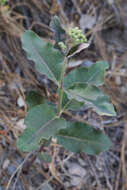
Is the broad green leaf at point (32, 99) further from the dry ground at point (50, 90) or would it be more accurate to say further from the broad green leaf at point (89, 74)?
the dry ground at point (50, 90)

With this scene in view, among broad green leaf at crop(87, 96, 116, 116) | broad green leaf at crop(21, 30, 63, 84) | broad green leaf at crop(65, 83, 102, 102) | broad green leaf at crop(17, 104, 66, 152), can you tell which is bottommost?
broad green leaf at crop(87, 96, 116, 116)

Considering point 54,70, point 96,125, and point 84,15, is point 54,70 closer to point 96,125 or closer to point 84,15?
point 96,125

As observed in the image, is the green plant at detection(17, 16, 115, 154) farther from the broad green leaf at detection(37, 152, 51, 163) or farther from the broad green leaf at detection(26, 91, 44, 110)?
the broad green leaf at detection(37, 152, 51, 163)

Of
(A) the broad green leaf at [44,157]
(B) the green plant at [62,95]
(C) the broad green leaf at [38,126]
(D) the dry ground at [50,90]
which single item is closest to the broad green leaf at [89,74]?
(B) the green plant at [62,95]

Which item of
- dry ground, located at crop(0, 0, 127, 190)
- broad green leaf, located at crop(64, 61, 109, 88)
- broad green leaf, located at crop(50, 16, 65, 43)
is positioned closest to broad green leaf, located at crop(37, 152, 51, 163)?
dry ground, located at crop(0, 0, 127, 190)

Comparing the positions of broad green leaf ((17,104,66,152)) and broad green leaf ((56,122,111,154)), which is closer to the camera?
broad green leaf ((17,104,66,152))

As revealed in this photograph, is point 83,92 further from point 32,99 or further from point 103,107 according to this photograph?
point 32,99

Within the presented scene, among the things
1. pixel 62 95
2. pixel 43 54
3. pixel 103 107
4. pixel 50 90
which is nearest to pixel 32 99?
pixel 62 95
